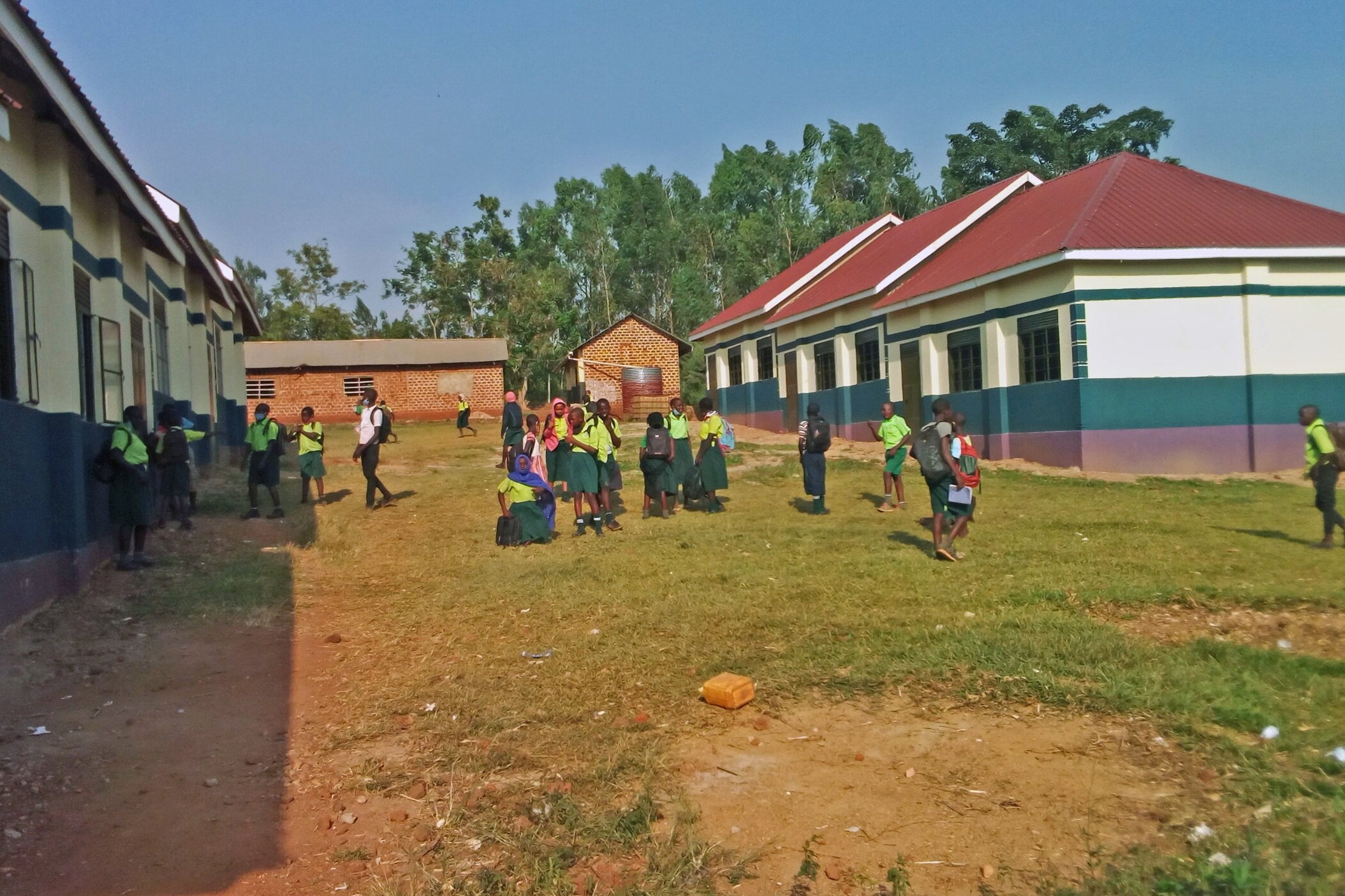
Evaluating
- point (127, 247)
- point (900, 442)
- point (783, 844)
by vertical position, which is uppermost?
point (127, 247)

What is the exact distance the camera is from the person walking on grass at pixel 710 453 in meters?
14.3

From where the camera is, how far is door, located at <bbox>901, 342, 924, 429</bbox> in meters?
22.9

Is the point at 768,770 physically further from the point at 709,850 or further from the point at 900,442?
the point at 900,442

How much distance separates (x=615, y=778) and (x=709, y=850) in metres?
0.91

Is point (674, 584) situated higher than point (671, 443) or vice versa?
point (671, 443)

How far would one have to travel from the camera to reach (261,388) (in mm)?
37719

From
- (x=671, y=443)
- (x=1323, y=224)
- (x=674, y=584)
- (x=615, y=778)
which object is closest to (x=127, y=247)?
(x=671, y=443)

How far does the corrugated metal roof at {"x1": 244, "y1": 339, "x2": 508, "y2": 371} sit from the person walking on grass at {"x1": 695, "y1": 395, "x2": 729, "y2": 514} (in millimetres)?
25156

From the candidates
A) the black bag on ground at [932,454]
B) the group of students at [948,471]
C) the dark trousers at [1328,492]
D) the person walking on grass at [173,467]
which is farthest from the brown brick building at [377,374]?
the dark trousers at [1328,492]

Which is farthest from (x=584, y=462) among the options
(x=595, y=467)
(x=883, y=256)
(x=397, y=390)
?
(x=397, y=390)

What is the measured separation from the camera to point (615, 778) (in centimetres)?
515

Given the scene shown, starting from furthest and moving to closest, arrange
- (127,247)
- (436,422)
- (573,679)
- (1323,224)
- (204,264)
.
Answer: (436,422), (1323,224), (204,264), (127,247), (573,679)

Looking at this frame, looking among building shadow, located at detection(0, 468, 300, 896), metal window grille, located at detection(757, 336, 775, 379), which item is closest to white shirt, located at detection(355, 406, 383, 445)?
building shadow, located at detection(0, 468, 300, 896)

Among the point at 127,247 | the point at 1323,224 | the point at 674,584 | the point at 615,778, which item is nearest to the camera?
the point at 615,778
